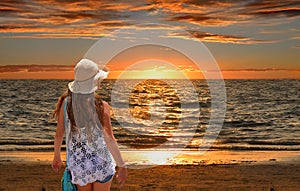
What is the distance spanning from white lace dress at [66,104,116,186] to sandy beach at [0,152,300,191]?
563cm

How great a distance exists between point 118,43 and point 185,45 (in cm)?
476

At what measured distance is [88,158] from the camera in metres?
4.82

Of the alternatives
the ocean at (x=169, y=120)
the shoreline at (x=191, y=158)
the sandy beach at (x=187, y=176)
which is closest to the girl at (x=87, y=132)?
the sandy beach at (x=187, y=176)

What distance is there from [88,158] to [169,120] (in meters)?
29.2

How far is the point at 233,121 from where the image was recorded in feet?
115

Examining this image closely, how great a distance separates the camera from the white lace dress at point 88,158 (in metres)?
4.79

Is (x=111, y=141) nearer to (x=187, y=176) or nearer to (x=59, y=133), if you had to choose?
(x=59, y=133)

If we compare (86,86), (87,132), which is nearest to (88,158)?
(87,132)

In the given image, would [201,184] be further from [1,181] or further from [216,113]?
[216,113]

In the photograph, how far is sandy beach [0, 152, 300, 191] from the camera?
37.1 feet

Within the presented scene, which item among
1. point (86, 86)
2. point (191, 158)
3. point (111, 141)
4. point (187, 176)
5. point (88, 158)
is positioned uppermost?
point (86, 86)

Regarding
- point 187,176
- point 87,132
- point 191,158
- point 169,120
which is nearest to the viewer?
point 87,132

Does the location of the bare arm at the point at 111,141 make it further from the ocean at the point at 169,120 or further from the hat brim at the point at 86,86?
the ocean at the point at 169,120

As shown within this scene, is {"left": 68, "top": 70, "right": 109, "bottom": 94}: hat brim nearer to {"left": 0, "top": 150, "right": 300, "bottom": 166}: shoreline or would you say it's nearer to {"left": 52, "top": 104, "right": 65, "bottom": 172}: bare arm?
{"left": 52, "top": 104, "right": 65, "bottom": 172}: bare arm
